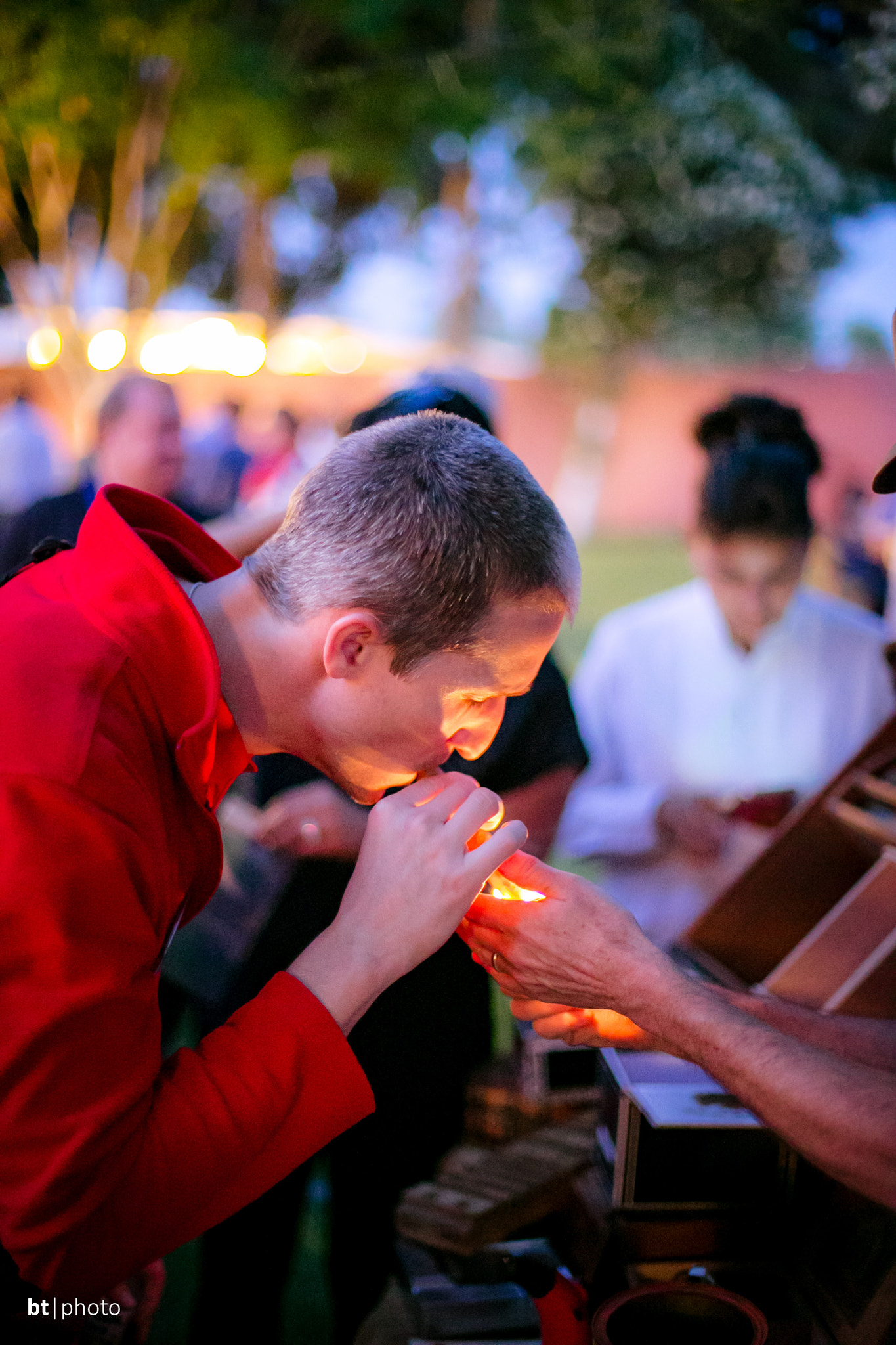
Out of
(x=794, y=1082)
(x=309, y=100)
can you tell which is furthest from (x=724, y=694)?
(x=309, y=100)

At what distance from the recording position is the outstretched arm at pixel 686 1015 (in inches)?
49.3

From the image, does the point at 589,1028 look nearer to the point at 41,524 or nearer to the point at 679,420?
the point at 41,524

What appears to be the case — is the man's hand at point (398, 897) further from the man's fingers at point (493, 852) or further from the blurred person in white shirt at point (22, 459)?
the blurred person in white shirt at point (22, 459)

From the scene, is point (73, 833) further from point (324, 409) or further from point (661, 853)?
point (324, 409)

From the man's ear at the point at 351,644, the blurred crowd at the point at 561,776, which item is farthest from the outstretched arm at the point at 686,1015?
the blurred crowd at the point at 561,776

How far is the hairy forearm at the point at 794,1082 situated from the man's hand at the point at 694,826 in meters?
1.33

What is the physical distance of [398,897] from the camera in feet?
4.03

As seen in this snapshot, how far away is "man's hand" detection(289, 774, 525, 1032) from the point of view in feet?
3.95

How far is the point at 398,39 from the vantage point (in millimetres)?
11430

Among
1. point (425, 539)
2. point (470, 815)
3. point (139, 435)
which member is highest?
point (139, 435)

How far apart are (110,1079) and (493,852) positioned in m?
0.50

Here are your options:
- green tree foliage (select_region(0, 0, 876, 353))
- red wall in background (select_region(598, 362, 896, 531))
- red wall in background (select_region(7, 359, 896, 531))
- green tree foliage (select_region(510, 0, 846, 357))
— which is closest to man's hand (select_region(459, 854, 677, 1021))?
green tree foliage (select_region(0, 0, 876, 353))

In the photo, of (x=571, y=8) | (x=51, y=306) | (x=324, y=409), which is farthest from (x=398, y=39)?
(x=324, y=409)

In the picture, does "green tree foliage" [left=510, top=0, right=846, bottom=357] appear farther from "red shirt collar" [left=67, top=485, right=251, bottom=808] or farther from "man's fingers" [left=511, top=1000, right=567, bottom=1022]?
"red shirt collar" [left=67, top=485, right=251, bottom=808]
